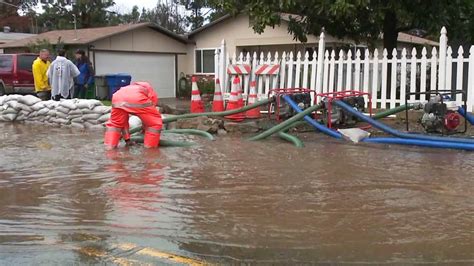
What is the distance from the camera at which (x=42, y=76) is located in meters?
13.9

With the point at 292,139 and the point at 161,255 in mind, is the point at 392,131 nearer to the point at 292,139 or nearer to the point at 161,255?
the point at 292,139

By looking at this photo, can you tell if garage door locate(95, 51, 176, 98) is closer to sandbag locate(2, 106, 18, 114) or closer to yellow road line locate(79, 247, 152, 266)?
sandbag locate(2, 106, 18, 114)

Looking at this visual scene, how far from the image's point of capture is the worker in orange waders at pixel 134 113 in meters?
8.33

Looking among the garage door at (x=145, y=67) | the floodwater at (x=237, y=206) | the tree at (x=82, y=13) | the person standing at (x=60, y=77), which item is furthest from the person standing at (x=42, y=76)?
the tree at (x=82, y=13)

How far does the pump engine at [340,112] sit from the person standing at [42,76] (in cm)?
734

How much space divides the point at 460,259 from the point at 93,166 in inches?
183

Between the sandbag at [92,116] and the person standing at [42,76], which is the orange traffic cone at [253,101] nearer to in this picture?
the sandbag at [92,116]

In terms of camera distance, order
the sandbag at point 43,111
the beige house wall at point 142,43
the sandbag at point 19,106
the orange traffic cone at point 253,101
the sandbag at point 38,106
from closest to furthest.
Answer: the orange traffic cone at point 253,101, the sandbag at point 43,111, the sandbag at point 38,106, the sandbag at point 19,106, the beige house wall at point 142,43

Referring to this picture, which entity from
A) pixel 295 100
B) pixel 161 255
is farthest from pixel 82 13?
pixel 161 255

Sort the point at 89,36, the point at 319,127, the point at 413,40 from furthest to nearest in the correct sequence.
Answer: the point at 413,40 < the point at 89,36 < the point at 319,127

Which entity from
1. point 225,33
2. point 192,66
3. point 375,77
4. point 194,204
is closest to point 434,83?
point 375,77

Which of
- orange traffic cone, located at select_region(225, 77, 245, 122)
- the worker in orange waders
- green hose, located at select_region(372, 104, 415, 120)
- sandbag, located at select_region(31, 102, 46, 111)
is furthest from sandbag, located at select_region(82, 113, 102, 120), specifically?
green hose, located at select_region(372, 104, 415, 120)

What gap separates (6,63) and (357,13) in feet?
45.8

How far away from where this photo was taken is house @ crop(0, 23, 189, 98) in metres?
23.1
